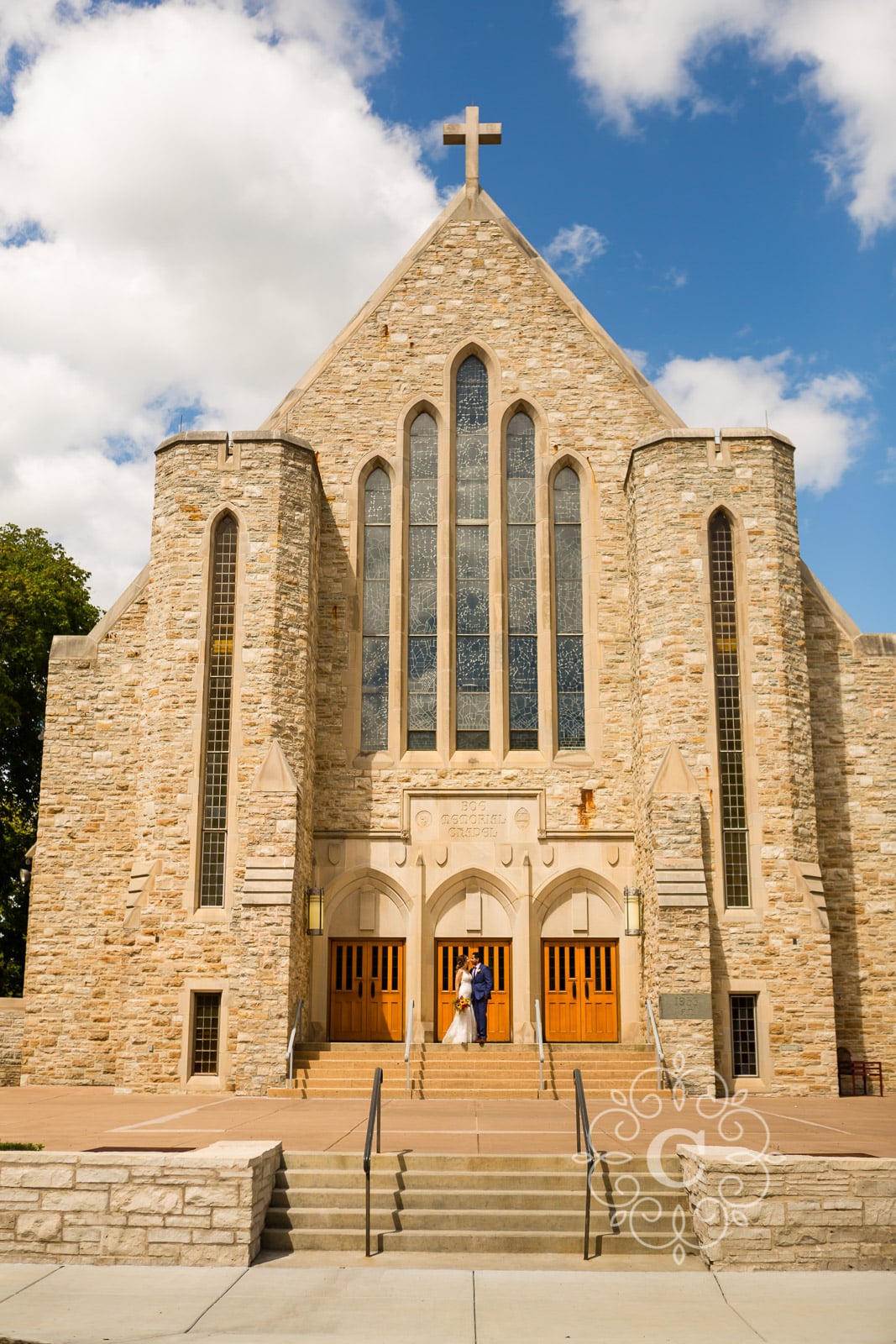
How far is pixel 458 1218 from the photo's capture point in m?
9.67

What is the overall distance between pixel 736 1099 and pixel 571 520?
32.9 ft

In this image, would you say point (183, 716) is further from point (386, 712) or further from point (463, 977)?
point (463, 977)

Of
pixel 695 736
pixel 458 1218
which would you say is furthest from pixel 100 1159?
pixel 695 736

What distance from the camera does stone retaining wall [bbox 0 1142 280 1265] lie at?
8.92 m

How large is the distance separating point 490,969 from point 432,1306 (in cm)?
1258

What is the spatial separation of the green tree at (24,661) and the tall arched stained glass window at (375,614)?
902cm

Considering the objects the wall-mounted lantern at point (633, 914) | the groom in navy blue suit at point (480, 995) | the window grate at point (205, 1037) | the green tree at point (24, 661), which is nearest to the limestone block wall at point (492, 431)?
the wall-mounted lantern at point (633, 914)

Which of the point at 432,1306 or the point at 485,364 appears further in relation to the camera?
the point at 485,364

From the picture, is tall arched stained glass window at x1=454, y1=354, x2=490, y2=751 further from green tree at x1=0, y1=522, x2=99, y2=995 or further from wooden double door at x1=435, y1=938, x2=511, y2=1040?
green tree at x1=0, y1=522, x2=99, y2=995

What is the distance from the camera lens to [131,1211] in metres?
8.97

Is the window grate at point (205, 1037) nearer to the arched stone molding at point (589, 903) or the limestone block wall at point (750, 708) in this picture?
the arched stone molding at point (589, 903)

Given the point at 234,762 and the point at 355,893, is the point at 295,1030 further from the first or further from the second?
A: the point at 234,762

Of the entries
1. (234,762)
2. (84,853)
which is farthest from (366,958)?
(84,853)

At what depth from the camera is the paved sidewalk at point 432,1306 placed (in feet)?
23.8
